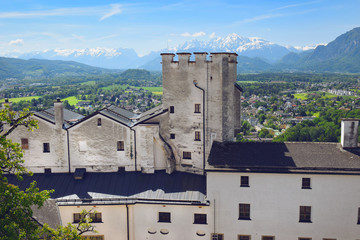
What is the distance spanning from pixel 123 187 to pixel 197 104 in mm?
11466

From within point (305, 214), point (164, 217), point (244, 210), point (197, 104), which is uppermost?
point (197, 104)

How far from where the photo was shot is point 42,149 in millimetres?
37375

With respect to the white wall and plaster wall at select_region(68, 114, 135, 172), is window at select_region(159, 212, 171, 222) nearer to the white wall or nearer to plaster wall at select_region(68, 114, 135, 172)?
the white wall

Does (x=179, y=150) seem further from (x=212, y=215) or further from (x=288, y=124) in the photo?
(x=288, y=124)

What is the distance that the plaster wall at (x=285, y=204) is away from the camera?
2994cm

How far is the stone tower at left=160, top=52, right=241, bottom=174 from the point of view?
36656 mm

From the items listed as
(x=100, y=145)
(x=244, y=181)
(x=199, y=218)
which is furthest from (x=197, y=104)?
(x=199, y=218)

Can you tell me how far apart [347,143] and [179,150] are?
16.6 metres

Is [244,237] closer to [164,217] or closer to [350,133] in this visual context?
[164,217]

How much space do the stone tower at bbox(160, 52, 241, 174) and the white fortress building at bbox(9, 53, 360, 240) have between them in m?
0.11

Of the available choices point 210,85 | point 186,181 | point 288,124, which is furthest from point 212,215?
point 288,124

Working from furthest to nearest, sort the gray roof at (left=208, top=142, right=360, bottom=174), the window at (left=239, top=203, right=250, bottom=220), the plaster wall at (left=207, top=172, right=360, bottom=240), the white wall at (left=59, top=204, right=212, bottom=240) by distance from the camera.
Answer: the white wall at (left=59, top=204, right=212, bottom=240)
the window at (left=239, top=203, right=250, bottom=220)
the gray roof at (left=208, top=142, right=360, bottom=174)
the plaster wall at (left=207, top=172, right=360, bottom=240)

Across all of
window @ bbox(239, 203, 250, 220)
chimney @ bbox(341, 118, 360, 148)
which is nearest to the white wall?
window @ bbox(239, 203, 250, 220)

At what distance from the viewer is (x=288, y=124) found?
17338 cm
